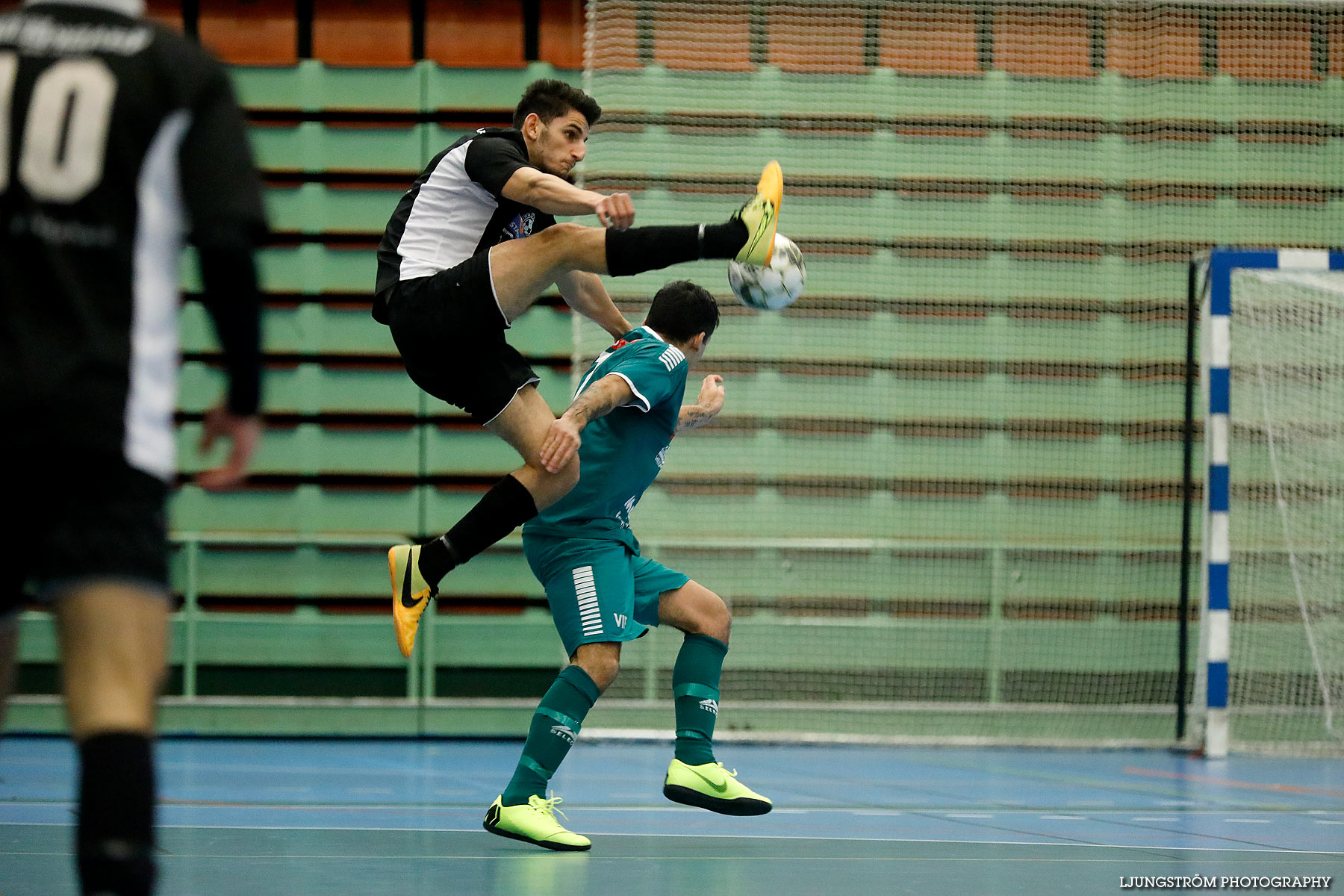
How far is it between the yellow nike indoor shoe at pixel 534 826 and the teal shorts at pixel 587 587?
457 millimetres

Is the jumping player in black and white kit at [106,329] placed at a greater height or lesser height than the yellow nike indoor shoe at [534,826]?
greater

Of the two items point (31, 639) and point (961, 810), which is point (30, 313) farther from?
point (31, 639)

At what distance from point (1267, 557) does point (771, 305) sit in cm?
484

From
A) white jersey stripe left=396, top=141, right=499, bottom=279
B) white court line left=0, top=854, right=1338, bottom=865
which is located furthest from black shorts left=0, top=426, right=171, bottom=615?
white jersey stripe left=396, top=141, right=499, bottom=279

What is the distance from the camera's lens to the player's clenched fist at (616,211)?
144 inches

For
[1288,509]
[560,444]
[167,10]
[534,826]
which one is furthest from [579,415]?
[167,10]

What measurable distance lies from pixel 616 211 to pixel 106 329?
199cm

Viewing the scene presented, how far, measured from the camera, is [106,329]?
1.82 meters

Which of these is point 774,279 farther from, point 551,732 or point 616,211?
point 551,732

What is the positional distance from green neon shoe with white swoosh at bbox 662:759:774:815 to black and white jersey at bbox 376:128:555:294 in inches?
66.0

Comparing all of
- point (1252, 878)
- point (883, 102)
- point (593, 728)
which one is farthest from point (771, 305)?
point (883, 102)

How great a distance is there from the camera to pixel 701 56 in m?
8.63

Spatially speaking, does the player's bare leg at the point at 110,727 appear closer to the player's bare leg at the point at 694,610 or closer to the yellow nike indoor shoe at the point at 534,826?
the yellow nike indoor shoe at the point at 534,826

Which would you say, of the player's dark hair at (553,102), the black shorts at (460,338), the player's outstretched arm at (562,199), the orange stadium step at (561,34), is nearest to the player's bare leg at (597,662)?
the black shorts at (460,338)
